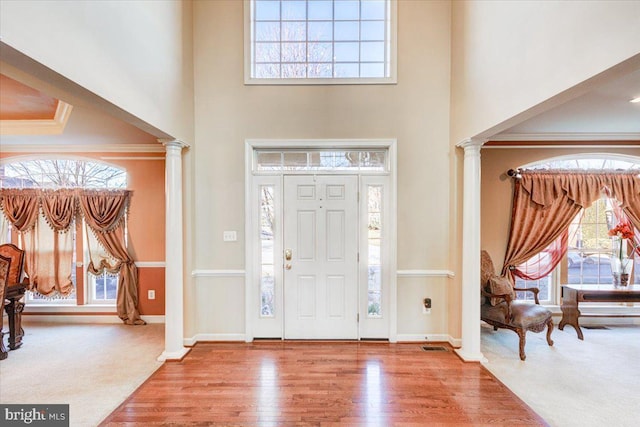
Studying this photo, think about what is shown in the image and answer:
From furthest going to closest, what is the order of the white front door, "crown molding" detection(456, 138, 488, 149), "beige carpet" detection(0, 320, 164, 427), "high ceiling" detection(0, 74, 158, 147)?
the white front door
"crown molding" detection(456, 138, 488, 149)
"high ceiling" detection(0, 74, 158, 147)
"beige carpet" detection(0, 320, 164, 427)

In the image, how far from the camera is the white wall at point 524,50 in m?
1.59

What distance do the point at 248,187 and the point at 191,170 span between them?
0.67 m

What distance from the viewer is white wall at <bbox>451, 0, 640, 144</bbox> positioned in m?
1.59

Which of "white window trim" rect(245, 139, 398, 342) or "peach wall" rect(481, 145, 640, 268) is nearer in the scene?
"white window trim" rect(245, 139, 398, 342)

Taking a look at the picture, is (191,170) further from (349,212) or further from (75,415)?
(75,415)

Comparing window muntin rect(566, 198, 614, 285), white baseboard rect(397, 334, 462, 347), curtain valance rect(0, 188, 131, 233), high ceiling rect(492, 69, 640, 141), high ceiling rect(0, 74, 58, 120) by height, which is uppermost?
high ceiling rect(0, 74, 58, 120)

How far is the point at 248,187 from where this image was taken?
3.59m

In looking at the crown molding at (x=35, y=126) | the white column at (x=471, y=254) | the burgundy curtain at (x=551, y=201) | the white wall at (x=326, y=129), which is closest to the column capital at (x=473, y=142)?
the white column at (x=471, y=254)

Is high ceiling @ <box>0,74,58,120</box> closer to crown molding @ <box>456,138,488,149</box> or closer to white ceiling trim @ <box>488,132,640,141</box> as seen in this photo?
crown molding @ <box>456,138,488,149</box>

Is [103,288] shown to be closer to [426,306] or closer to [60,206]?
[60,206]

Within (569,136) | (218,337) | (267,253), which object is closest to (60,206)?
(218,337)

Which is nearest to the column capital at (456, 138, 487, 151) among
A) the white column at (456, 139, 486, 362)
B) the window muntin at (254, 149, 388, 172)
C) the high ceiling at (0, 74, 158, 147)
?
the white column at (456, 139, 486, 362)

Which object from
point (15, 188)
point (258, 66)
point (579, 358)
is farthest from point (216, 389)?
point (15, 188)

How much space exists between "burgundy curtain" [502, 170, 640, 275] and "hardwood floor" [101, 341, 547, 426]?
1937 millimetres
